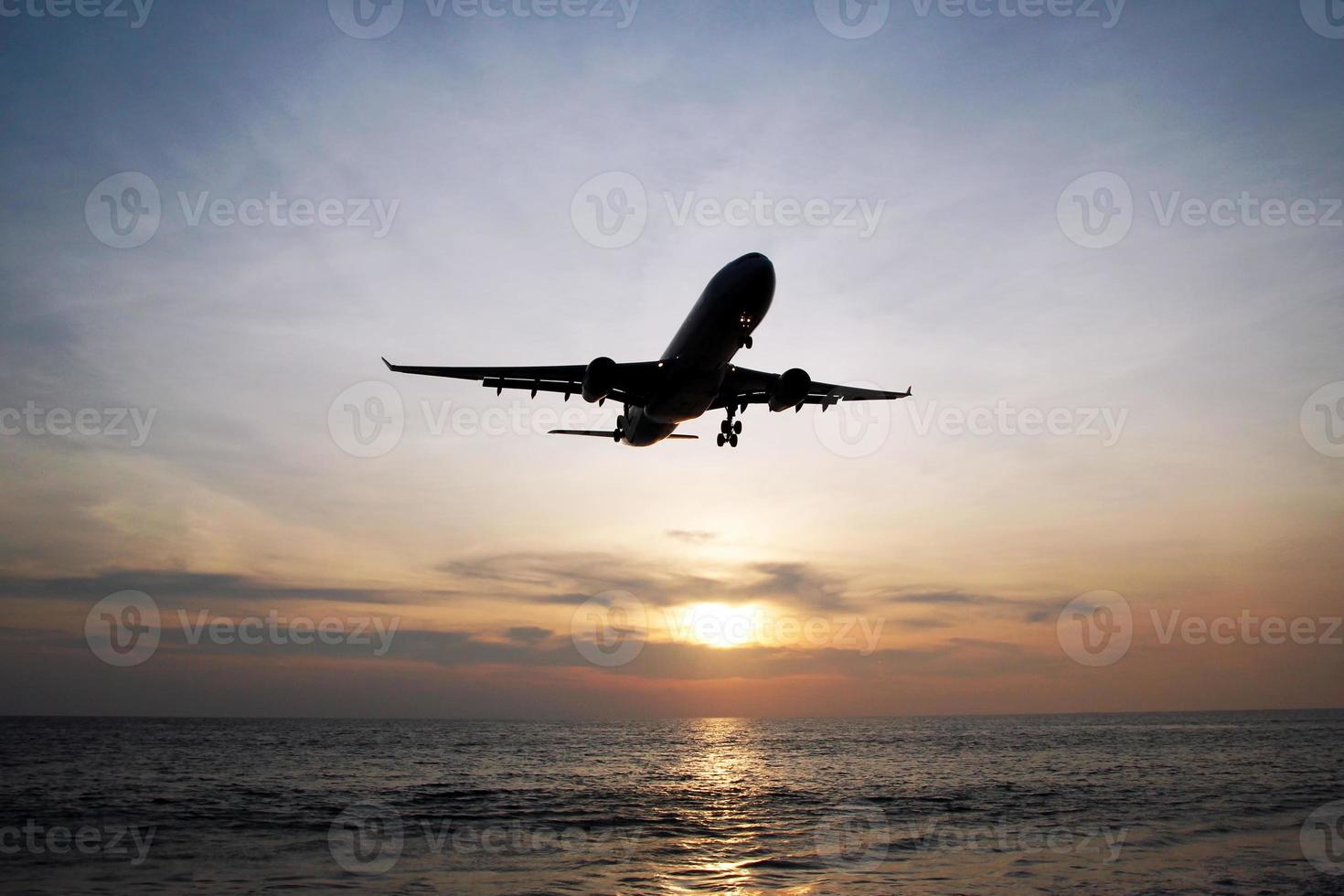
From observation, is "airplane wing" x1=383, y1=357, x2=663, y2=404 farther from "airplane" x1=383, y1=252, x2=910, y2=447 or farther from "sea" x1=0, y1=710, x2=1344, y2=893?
"sea" x1=0, y1=710, x2=1344, y2=893

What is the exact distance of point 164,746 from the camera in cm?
9888

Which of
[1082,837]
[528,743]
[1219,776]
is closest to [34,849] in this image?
[1082,837]

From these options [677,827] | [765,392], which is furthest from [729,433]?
[677,827]

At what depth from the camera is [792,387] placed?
124 ft

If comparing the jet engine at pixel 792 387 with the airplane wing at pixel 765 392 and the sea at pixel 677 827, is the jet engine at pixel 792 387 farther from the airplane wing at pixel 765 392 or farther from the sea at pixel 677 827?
the sea at pixel 677 827

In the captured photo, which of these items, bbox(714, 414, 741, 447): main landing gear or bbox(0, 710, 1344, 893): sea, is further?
bbox(714, 414, 741, 447): main landing gear

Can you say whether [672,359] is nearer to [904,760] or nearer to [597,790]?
[597,790]

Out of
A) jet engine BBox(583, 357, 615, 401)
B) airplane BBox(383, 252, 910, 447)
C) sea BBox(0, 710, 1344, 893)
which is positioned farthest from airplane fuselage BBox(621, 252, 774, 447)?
sea BBox(0, 710, 1344, 893)

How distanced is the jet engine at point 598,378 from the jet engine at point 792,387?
732 cm

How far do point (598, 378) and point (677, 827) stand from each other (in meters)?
19.6

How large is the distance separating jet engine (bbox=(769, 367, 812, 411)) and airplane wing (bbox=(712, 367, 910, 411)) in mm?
252

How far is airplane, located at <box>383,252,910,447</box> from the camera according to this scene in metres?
31.4

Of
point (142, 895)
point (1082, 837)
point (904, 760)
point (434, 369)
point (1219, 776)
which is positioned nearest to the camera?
point (142, 895)

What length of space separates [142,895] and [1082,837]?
31.6m
